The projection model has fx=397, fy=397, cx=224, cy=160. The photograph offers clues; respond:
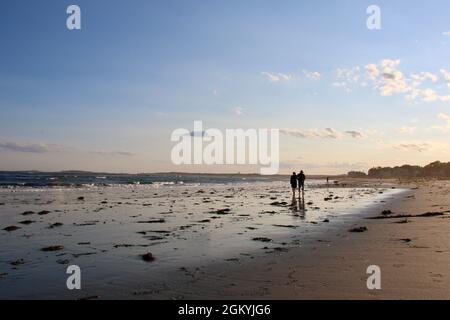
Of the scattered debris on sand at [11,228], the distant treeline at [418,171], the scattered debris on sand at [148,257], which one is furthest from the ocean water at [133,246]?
the distant treeline at [418,171]

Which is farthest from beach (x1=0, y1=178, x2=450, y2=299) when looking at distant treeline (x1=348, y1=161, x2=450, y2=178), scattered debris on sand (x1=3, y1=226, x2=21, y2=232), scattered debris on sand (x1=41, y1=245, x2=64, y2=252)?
distant treeline (x1=348, y1=161, x2=450, y2=178)

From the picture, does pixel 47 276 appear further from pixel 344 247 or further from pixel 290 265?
pixel 344 247

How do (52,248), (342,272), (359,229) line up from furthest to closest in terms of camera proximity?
(359,229) → (52,248) → (342,272)

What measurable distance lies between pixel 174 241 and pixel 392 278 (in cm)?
771

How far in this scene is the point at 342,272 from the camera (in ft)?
30.4

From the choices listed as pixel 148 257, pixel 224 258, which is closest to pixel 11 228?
pixel 148 257

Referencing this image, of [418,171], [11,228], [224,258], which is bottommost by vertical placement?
[224,258]

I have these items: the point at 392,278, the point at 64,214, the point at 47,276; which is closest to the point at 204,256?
the point at 47,276

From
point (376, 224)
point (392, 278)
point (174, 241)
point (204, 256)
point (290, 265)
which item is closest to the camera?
point (392, 278)

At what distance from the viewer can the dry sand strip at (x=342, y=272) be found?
7.68 m

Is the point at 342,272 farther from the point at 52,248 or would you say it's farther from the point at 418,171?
the point at 418,171

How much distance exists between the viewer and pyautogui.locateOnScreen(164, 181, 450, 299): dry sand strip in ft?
25.2

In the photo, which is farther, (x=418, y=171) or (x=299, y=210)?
(x=418, y=171)
